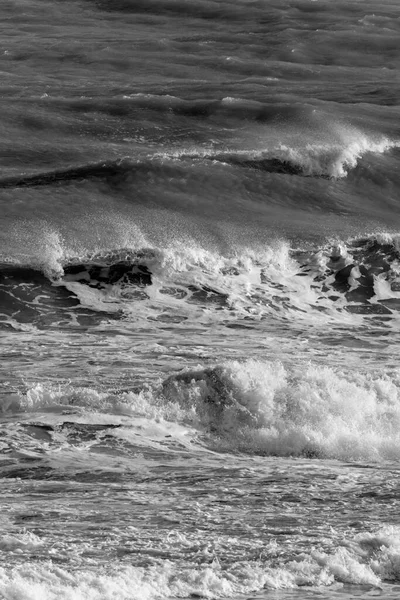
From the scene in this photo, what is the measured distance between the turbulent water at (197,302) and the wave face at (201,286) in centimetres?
4

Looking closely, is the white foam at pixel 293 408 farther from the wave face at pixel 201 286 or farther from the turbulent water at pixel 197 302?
the wave face at pixel 201 286

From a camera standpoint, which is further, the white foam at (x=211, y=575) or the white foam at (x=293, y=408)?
the white foam at (x=293, y=408)

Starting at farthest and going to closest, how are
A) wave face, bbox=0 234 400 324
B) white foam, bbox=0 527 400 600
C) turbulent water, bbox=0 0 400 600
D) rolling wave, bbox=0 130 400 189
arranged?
rolling wave, bbox=0 130 400 189 → wave face, bbox=0 234 400 324 → turbulent water, bbox=0 0 400 600 → white foam, bbox=0 527 400 600

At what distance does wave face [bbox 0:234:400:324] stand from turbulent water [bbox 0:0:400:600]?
0.12ft

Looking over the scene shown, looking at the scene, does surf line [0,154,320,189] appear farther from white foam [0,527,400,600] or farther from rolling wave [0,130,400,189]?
white foam [0,527,400,600]

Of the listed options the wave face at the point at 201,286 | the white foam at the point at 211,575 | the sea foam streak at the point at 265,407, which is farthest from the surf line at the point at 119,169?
the white foam at the point at 211,575

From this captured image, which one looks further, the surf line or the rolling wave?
the rolling wave

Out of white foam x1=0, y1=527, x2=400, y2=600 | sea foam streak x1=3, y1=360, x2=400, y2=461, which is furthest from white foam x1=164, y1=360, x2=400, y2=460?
white foam x1=0, y1=527, x2=400, y2=600

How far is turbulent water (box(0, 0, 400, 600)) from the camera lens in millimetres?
7188

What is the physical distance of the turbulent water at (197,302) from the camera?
7.19 metres

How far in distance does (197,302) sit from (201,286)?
435 millimetres

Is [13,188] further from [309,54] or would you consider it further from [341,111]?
[309,54]

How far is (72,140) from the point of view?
17594 mm

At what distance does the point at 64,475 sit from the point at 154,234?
6.68m
